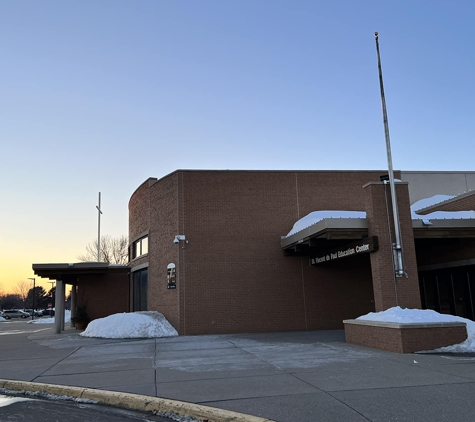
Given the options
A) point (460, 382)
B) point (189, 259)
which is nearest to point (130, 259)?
point (189, 259)

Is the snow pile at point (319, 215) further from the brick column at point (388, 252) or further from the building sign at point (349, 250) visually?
the brick column at point (388, 252)

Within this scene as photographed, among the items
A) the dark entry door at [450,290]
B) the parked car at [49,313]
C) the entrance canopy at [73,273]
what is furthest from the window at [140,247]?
the parked car at [49,313]

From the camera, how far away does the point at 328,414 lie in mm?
6117

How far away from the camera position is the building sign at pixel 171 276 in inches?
837

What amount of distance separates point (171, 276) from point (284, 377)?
43.4ft

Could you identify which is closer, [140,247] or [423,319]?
[423,319]

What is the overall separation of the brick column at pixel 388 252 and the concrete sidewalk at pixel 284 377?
2.20 meters

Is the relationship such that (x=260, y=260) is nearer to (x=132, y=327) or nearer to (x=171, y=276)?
(x=171, y=276)

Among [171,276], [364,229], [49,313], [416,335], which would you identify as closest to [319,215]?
[364,229]

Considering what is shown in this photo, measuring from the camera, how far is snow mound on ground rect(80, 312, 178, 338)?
19750 mm

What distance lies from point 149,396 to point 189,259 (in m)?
13.8

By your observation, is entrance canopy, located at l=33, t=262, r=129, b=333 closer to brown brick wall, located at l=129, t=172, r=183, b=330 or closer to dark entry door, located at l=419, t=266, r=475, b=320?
brown brick wall, located at l=129, t=172, r=183, b=330

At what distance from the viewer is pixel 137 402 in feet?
23.9

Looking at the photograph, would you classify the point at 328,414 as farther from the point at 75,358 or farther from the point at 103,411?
the point at 75,358
